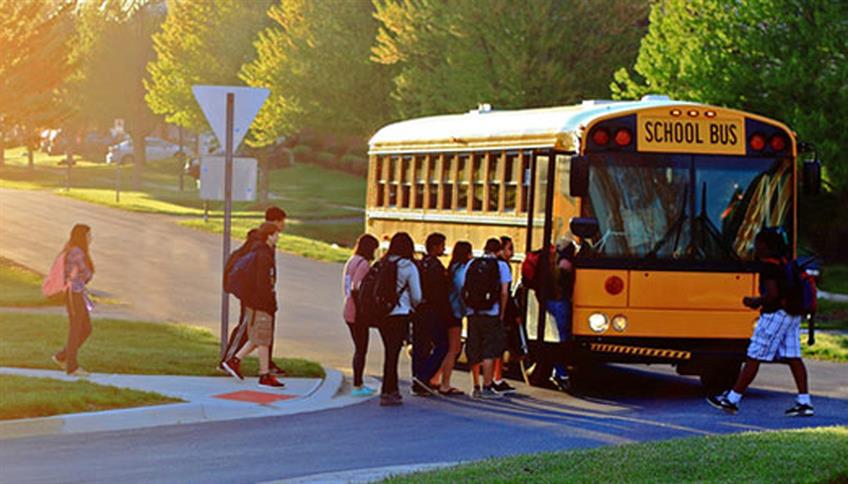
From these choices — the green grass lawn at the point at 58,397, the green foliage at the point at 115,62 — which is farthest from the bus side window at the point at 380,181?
the green foliage at the point at 115,62

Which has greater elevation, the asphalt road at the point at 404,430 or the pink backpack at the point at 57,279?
the pink backpack at the point at 57,279

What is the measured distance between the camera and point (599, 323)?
17.2 meters

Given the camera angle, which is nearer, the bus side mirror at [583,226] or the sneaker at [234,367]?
the bus side mirror at [583,226]

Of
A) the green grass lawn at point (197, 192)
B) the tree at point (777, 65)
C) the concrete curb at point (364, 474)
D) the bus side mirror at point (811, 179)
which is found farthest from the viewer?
the green grass lawn at point (197, 192)

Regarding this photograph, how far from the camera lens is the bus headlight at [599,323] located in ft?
56.5

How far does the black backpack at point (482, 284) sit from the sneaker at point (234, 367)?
8.67 ft

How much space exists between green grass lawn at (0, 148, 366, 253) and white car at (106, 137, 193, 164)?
921mm

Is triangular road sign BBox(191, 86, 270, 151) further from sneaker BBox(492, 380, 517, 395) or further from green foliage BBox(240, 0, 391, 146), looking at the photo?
green foliage BBox(240, 0, 391, 146)

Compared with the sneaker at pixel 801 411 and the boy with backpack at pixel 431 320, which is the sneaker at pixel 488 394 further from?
the sneaker at pixel 801 411

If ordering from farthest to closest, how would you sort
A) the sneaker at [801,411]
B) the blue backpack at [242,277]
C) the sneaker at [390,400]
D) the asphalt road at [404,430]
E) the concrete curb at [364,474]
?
1. the blue backpack at [242,277]
2. the sneaker at [390,400]
3. the sneaker at [801,411]
4. the asphalt road at [404,430]
5. the concrete curb at [364,474]

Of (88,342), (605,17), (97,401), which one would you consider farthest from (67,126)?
(97,401)

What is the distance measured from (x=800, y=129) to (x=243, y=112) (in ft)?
49.7

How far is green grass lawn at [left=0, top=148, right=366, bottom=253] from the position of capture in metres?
52.6

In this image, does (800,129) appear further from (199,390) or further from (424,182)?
(199,390)
